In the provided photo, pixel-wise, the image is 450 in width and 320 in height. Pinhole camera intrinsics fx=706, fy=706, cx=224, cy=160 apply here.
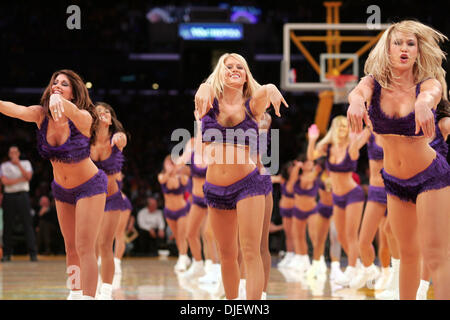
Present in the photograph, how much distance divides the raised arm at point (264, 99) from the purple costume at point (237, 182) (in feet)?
0.17

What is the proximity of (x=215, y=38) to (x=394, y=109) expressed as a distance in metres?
13.7

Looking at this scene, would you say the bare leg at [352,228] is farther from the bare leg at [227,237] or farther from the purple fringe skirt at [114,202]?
the bare leg at [227,237]

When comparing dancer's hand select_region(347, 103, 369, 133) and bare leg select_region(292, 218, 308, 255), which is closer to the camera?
dancer's hand select_region(347, 103, 369, 133)

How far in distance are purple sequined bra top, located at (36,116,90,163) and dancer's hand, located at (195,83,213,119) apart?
1000 mm

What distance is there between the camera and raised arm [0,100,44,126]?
497 cm

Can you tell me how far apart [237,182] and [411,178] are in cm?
125

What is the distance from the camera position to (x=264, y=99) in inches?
195

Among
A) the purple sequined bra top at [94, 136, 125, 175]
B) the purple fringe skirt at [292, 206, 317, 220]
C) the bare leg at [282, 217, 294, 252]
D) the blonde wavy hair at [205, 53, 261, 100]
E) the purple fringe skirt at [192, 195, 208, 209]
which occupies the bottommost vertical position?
the bare leg at [282, 217, 294, 252]

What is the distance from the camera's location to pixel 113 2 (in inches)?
818

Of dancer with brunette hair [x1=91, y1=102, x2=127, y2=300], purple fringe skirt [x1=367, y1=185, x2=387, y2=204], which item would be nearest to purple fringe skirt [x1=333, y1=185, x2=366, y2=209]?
purple fringe skirt [x1=367, y1=185, x2=387, y2=204]

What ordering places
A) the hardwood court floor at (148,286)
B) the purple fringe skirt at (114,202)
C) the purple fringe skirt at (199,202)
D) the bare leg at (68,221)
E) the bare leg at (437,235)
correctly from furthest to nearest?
1. the purple fringe skirt at (199,202)
2. the hardwood court floor at (148,286)
3. the purple fringe skirt at (114,202)
4. the bare leg at (68,221)
5. the bare leg at (437,235)

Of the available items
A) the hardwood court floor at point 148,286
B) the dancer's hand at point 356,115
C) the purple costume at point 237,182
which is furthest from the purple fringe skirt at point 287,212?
the dancer's hand at point 356,115

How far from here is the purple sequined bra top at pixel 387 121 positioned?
412cm

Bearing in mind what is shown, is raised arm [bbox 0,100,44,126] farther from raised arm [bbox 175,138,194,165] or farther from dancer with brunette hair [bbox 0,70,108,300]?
Answer: raised arm [bbox 175,138,194,165]
